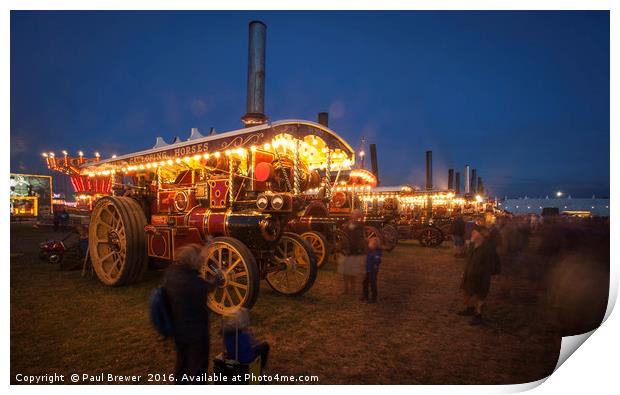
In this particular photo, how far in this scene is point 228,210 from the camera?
16.9ft

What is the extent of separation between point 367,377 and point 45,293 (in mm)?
5503

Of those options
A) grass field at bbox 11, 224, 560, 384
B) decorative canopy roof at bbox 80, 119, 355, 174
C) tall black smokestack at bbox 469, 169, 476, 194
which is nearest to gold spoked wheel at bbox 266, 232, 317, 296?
grass field at bbox 11, 224, 560, 384

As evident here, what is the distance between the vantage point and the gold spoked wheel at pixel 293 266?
551 centimetres

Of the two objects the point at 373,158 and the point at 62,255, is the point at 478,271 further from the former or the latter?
the point at 373,158

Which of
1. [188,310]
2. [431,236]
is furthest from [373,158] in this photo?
[188,310]

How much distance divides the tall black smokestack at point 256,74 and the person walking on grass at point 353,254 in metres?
3.33

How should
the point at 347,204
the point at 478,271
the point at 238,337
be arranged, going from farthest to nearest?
the point at 347,204
the point at 478,271
the point at 238,337

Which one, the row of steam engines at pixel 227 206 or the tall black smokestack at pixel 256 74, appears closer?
the row of steam engines at pixel 227 206

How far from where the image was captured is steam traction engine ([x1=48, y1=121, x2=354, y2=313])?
4566 mm

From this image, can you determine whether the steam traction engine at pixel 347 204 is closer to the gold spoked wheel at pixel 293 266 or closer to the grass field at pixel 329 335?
the gold spoked wheel at pixel 293 266

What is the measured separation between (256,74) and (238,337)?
6.90 m

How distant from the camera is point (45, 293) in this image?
18.2 ft

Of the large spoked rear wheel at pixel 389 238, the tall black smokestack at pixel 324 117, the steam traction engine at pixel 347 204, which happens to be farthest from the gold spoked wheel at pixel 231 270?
the tall black smokestack at pixel 324 117
